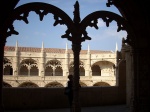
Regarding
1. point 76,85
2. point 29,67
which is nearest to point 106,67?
point 29,67

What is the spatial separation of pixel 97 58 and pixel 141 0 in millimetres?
36640

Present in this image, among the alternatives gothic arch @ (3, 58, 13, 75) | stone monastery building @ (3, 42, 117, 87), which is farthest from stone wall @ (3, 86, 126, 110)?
gothic arch @ (3, 58, 13, 75)

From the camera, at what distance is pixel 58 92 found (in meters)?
7.25

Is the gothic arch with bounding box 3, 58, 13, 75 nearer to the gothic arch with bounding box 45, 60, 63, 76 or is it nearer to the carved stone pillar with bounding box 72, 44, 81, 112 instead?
the gothic arch with bounding box 45, 60, 63, 76

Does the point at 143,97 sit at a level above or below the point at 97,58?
below

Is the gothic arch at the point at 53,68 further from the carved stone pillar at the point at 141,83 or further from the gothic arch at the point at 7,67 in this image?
the carved stone pillar at the point at 141,83

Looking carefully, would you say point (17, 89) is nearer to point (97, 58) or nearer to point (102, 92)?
point (102, 92)

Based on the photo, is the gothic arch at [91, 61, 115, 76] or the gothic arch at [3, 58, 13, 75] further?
the gothic arch at [91, 61, 115, 76]

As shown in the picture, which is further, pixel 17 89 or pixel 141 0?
pixel 17 89

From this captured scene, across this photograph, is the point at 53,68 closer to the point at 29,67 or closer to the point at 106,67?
the point at 29,67

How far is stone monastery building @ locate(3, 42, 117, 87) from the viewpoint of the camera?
36.6 meters

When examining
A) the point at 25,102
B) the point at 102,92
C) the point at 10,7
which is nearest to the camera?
the point at 10,7

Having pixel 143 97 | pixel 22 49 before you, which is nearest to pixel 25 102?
pixel 143 97

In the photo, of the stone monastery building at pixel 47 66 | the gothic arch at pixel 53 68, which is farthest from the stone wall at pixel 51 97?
the gothic arch at pixel 53 68
